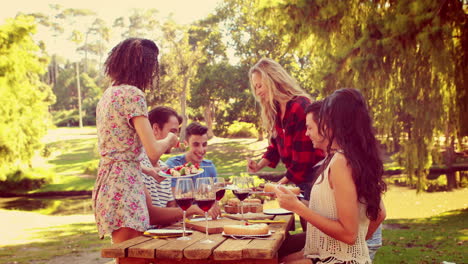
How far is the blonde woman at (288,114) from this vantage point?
378 cm

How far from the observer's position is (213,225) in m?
2.75

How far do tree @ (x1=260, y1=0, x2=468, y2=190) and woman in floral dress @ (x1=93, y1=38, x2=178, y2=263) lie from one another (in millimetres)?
5892

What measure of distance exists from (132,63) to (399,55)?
637 cm

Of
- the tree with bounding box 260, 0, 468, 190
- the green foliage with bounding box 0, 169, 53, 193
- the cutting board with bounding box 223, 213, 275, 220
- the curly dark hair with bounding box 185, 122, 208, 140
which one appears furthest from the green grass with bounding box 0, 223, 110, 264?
the green foliage with bounding box 0, 169, 53, 193

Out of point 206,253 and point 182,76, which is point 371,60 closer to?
point 206,253

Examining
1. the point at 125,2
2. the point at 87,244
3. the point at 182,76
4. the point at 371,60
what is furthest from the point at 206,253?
the point at 125,2

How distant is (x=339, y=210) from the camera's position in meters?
2.30

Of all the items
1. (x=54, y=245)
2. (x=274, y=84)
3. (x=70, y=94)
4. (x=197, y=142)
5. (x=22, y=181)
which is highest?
(x=70, y=94)

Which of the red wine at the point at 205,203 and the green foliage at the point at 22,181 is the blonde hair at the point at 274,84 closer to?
the red wine at the point at 205,203

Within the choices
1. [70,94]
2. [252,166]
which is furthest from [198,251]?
[70,94]

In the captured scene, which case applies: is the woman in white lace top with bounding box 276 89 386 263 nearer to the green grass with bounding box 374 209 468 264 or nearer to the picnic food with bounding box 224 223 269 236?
the picnic food with bounding box 224 223 269 236

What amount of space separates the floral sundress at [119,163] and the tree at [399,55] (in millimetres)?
5936

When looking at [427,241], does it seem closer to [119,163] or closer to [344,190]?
[344,190]

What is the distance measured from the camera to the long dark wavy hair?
93.1 inches
